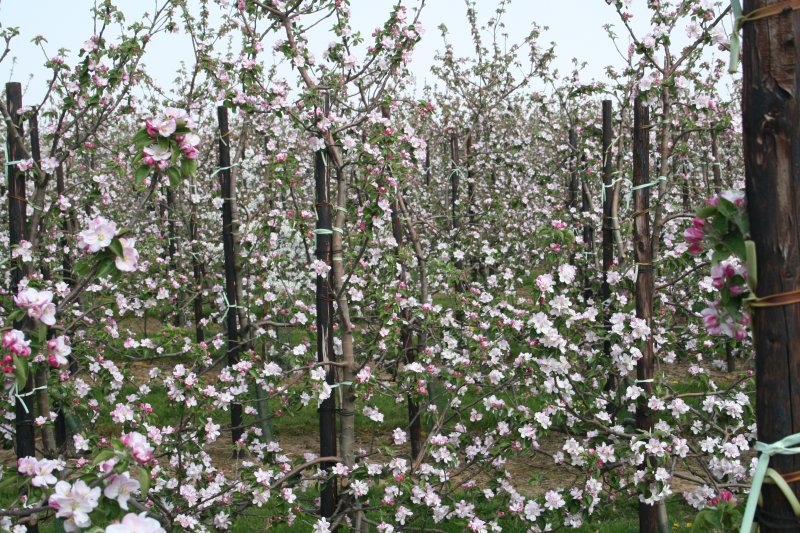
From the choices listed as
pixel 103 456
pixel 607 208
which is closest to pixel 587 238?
pixel 607 208

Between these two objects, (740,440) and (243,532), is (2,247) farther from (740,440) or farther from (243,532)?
(740,440)

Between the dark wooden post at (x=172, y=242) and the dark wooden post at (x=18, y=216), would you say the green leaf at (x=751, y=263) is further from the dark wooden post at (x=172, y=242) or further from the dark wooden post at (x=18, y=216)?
the dark wooden post at (x=172, y=242)

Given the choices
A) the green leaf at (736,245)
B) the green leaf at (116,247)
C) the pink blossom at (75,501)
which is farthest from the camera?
the green leaf at (116,247)

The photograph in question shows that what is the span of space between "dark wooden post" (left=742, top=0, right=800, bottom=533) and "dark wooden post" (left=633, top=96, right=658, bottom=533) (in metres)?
2.31

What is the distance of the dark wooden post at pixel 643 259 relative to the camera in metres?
4.02

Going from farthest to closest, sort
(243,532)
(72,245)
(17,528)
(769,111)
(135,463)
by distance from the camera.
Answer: (72,245) < (243,532) < (17,528) < (135,463) < (769,111)

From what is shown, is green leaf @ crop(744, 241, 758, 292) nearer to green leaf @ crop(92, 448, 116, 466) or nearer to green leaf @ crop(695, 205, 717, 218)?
green leaf @ crop(695, 205, 717, 218)

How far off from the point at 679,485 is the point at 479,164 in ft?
18.7

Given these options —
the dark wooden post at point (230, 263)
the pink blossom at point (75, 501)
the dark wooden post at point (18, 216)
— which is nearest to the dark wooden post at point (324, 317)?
the dark wooden post at point (18, 216)

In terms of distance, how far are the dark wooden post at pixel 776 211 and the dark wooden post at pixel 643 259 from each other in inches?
90.8

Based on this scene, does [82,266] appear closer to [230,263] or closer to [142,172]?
[142,172]

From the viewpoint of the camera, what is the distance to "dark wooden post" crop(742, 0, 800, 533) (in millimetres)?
1705

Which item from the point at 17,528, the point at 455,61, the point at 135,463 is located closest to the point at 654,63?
the point at 135,463

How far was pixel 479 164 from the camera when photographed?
10430 mm
